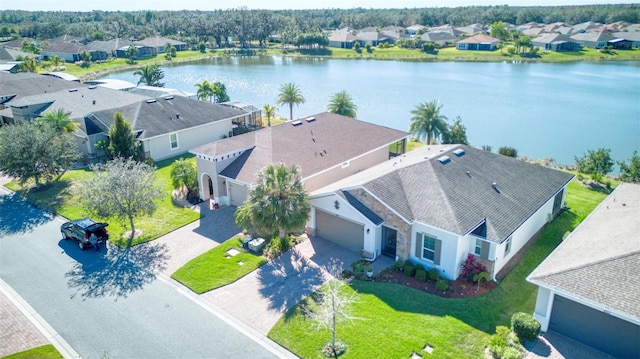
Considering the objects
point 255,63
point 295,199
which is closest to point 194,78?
point 255,63

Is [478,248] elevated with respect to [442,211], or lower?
lower

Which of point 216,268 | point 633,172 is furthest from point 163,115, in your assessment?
point 633,172

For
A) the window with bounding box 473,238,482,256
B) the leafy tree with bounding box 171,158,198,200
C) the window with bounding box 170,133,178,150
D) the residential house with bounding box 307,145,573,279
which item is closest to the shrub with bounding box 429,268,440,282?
the residential house with bounding box 307,145,573,279

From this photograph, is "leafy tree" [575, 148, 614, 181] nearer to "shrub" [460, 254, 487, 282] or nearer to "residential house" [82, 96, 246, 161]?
"shrub" [460, 254, 487, 282]

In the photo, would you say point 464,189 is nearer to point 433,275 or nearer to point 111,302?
point 433,275

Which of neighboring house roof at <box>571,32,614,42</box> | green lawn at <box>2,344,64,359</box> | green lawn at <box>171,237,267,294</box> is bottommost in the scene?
green lawn at <box>2,344,64,359</box>

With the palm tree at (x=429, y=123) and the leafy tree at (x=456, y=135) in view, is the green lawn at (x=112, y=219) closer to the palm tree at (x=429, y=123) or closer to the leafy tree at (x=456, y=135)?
the palm tree at (x=429, y=123)
